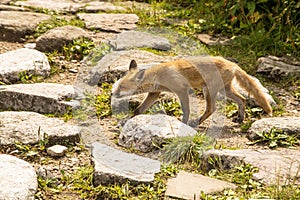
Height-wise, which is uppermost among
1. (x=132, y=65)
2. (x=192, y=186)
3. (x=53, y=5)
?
(x=53, y=5)

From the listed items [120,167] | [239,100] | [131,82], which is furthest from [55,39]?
[120,167]

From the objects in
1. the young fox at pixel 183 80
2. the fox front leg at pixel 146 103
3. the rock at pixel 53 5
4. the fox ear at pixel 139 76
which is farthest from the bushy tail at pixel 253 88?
the rock at pixel 53 5

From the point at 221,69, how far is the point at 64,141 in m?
1.90

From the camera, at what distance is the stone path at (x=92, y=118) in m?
4.96

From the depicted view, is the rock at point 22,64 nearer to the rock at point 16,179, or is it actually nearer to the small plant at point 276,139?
the rock at point 16,179

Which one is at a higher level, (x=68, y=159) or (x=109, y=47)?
(x=109, y=47)

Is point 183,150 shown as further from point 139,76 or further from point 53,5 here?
point 53,5

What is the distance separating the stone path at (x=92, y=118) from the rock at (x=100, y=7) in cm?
16

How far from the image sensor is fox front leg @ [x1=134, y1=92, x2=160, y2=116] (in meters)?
6.52

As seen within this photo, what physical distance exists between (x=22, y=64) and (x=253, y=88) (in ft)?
9.07

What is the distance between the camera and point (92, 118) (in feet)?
21.3

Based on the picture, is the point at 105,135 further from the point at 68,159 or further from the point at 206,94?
the point at 206,94

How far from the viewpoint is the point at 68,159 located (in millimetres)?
5523

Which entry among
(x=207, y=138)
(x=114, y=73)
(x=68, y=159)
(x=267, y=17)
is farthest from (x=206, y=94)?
(x=267, y=17)
